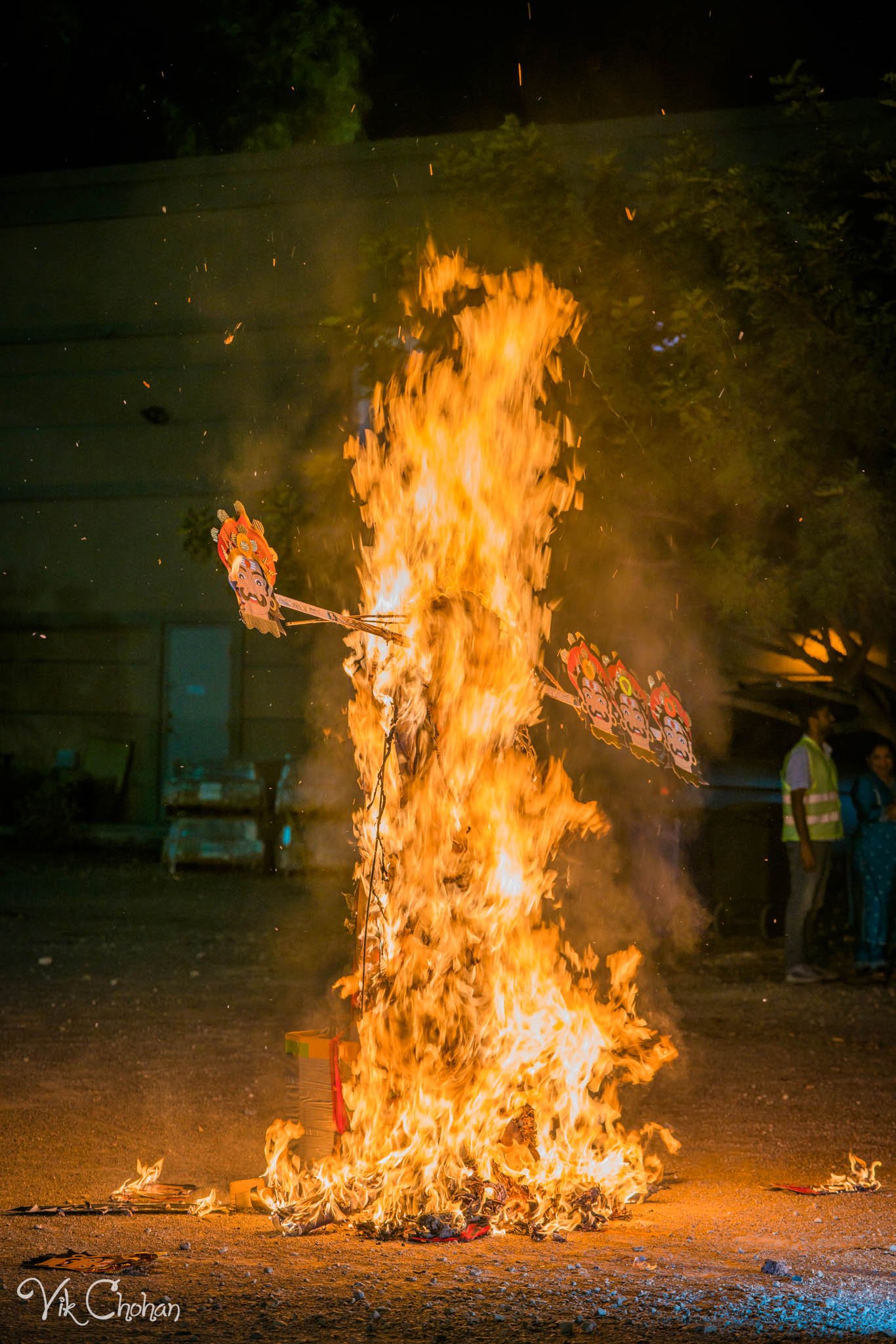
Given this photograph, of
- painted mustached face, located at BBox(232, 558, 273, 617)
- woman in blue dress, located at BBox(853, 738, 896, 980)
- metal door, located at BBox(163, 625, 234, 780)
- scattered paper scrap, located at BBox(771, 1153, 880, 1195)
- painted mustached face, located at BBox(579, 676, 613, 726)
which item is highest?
metal door, located at BBox(163, 625, 234, 780)

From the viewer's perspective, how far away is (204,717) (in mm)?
23672

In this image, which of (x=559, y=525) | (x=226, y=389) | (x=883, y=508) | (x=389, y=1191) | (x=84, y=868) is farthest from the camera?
(x=226, y=389)

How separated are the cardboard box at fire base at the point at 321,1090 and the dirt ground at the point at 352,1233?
384 millimetres

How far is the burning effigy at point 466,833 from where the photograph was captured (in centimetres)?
514

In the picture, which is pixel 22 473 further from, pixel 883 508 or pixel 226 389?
pixel 883 508

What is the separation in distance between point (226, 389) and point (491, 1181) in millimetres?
19575

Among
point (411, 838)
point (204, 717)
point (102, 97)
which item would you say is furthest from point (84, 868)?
point (102, 97)

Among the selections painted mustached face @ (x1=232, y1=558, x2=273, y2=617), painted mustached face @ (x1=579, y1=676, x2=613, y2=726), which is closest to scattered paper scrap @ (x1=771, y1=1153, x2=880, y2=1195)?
painted mustached face @ (x1=579, y1=676, x2=613, y2=726)

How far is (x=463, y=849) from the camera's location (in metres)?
5.29

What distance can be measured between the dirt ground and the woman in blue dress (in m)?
0.55

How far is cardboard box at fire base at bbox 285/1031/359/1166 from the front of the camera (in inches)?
208

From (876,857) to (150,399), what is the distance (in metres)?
16.1

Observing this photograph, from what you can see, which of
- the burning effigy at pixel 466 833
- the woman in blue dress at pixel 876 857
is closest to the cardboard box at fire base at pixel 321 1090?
the burning effigy at pixel 466 833

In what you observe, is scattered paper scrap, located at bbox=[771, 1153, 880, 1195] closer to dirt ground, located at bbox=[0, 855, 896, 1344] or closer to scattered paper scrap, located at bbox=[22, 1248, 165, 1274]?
dirt ground, located at bbox=[0, 855, 896, 1344]
